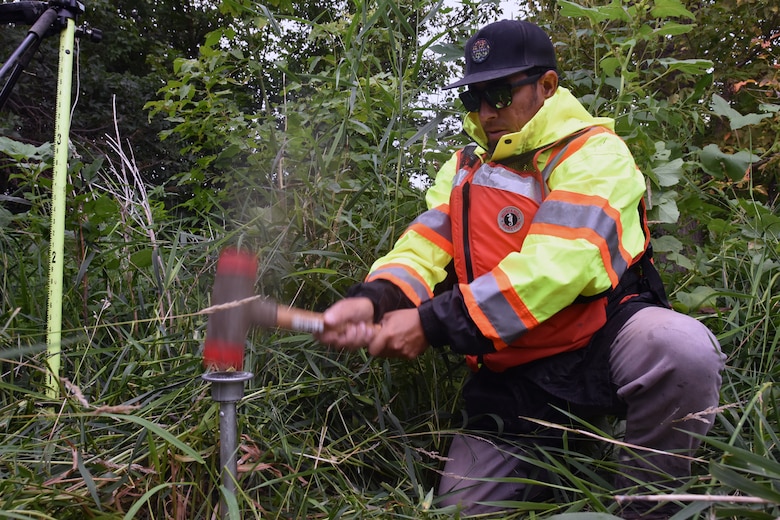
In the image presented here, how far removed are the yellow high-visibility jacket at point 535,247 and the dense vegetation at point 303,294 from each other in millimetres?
252

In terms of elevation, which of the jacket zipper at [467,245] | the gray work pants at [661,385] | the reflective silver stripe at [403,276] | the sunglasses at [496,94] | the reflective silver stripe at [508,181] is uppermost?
the sunglasses at [496,94]

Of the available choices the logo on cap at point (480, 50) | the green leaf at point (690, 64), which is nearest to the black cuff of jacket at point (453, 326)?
the logo on cap at point (480, 50)

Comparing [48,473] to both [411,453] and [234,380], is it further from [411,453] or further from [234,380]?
[411,453]

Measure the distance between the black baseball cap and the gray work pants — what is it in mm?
841

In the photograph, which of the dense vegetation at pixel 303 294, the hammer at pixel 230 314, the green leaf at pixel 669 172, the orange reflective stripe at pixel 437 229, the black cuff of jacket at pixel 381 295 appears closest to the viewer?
the hammer at pixel 230 314

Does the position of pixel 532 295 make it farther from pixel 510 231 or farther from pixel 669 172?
pixel 669 172

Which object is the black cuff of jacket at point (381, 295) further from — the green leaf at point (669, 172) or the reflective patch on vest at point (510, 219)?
the green leaf at point (669, 172)

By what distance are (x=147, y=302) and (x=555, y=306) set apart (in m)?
1.58

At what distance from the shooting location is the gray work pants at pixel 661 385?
1.51 m

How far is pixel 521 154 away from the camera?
185 centimetres

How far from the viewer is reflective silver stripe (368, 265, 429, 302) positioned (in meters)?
1.82

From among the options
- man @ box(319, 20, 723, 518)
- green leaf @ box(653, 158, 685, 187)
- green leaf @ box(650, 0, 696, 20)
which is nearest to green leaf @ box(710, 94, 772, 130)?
green leaf @ box(653, 158, 685, 187)

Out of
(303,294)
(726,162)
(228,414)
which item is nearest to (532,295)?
(228,414)

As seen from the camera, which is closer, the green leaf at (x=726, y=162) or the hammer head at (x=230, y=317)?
the hammer head at (x=230, y=317)
